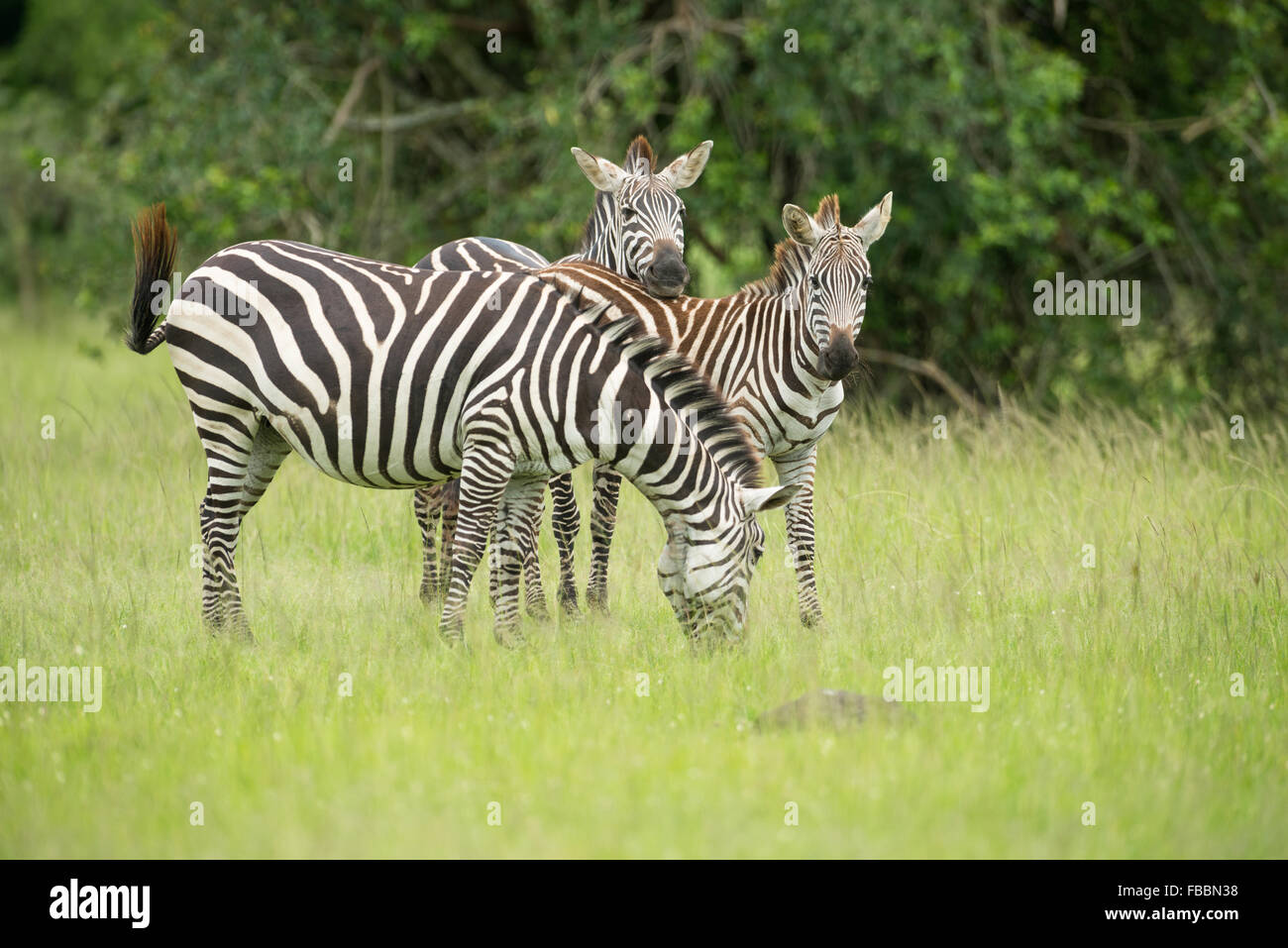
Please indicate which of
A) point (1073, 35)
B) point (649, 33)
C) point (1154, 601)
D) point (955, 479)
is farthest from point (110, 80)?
point (1154, 601)

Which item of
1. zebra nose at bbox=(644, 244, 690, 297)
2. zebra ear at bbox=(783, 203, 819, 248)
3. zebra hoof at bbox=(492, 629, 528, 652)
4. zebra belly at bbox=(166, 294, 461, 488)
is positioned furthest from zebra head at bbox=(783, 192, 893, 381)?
zebra hoof at bbox=(492, 629, 528, 652)

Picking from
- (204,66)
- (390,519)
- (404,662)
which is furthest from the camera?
(204,66)

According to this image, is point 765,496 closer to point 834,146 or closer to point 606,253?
point 606,253

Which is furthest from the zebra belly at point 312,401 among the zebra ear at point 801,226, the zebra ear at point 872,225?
the zebra ear at point 872,225

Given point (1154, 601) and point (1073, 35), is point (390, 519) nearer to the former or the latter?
point (1154, 601)

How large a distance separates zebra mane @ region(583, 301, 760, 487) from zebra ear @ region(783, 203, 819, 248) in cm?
117

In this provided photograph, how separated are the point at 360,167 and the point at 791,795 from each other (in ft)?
32.3

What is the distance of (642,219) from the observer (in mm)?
8039

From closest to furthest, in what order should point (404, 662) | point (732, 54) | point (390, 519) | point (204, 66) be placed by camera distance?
point (404, 662), point (390, 519), point (732, 54), point (204, 66)

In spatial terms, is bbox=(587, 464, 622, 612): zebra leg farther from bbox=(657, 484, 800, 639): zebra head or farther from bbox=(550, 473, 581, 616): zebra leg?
bbox=(657, 484, 800, 639): zebra head

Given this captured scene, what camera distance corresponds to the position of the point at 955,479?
32.3 ft

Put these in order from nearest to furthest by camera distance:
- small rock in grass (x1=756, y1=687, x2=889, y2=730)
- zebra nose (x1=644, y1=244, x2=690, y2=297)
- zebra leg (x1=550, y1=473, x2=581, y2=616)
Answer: small rock in grass (x1=756, y1=687, x2=889, y2=730)
zebra nose (x1=644, y1=244, x2=690, y2=297)
zebra leg (x1=550, y1=473, x2=581, y2=616)

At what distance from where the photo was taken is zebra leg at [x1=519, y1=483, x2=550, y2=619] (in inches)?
287

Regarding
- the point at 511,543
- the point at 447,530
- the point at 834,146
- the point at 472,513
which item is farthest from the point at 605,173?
the point at 834,146
